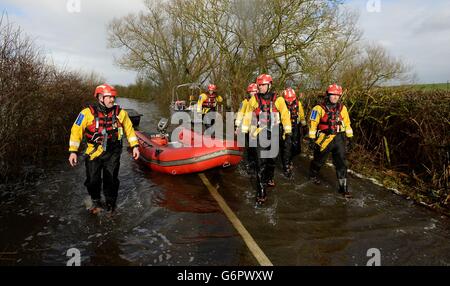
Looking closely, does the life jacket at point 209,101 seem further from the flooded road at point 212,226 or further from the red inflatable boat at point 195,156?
the flooded road at point 212,226

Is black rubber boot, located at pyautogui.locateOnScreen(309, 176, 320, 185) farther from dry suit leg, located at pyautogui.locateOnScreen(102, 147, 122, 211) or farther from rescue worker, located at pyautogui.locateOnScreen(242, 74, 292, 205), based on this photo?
dry suit leg, located at pyautogui.locateOnScreen(102, 147, 122, 211)

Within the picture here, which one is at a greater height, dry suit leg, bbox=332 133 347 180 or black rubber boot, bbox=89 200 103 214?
dry suit leg, bbox=332 133 347 180

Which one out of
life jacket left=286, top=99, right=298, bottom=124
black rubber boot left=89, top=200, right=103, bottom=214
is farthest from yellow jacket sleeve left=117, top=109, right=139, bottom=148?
life jacket left=286, top=99, right=298, bottom=124

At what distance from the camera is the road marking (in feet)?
13.3

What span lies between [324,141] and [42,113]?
713 centimetres

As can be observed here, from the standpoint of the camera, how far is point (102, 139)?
528cm

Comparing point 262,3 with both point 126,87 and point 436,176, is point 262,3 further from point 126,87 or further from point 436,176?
point 126,87

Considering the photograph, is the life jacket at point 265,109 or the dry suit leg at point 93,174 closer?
the dry suit leg at point 93,174

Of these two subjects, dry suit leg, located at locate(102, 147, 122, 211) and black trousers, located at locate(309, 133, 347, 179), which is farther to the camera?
black trousers, located at locate(309, 133, 347, 179)

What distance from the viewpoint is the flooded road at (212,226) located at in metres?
4.13

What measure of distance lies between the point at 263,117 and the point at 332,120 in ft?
4.58

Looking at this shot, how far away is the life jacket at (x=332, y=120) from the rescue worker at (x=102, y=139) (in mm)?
3576

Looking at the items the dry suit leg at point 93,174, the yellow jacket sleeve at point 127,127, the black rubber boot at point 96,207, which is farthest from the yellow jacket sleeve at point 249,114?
the black rubber boot at point 96,207
